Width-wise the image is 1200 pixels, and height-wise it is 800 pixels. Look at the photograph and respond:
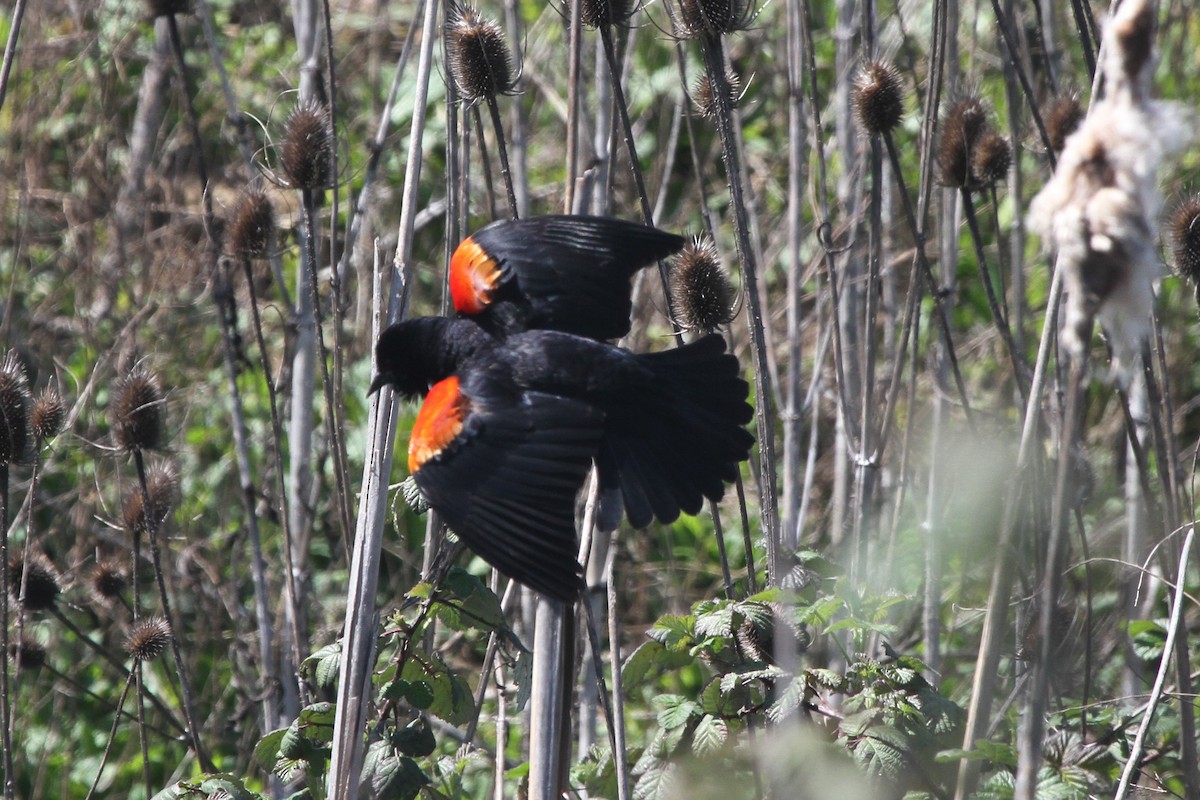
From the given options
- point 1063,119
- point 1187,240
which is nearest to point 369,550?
point 1187,240

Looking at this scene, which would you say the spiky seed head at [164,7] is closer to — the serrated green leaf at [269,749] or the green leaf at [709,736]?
the serrated green leaf at [269,749]

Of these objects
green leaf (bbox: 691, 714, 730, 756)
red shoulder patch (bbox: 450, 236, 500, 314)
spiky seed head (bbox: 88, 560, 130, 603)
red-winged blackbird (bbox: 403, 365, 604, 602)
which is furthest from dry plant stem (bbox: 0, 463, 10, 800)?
green leaf (bbox: 691, 714, 730, 756)

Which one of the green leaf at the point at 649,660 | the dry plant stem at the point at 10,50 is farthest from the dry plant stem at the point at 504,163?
the dry plant stem at the point at 10,50

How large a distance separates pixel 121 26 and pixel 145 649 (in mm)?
4111

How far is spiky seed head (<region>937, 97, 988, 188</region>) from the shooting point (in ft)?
8.45

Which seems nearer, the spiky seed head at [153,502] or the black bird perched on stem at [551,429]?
the black bird perched on stem at [551,429]

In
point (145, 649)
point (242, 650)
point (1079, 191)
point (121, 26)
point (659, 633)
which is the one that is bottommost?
point (242, 650)

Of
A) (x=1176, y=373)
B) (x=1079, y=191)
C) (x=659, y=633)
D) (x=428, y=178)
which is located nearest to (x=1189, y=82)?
(x=1176, y=373)

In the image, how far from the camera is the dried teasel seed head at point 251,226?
2.68m

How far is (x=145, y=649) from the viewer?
2.59m

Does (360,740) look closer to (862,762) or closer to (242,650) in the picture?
(862,762)

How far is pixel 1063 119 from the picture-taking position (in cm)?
266

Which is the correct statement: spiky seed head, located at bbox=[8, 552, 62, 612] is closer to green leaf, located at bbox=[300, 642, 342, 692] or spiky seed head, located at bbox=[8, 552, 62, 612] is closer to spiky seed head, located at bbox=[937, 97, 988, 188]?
green leaf, located at bbox=[300, 642, 342, 692]

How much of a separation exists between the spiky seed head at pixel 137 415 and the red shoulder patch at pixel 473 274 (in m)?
0.69
